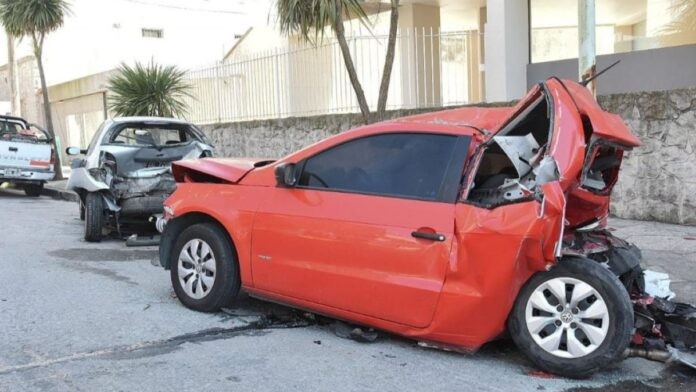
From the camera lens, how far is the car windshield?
357 inches

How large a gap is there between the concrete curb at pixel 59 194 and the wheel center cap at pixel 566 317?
12.9m

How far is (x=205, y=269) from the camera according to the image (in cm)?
516

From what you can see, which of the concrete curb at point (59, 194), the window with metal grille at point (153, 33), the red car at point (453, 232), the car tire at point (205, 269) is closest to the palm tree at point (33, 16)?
the concrete curb at point (59, 194)

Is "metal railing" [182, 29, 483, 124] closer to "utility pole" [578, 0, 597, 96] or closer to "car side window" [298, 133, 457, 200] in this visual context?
"utility pole" [578, 0, 597, 96]

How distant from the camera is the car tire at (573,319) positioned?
381cm

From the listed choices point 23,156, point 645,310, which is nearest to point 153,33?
point 23,156

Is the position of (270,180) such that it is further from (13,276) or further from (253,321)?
(13,276)

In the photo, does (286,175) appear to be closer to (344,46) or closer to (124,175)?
(124,175)

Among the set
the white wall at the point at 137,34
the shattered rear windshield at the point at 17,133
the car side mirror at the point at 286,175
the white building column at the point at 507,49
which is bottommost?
the car side mirror at the point at 286,175

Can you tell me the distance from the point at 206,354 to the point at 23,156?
472 inches

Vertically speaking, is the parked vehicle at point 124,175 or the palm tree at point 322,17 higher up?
the palm tree at point 322,17

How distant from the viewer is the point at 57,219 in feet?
36.6

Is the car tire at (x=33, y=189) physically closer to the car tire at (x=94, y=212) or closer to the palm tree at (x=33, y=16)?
the palm tree at (x=33, y=16)

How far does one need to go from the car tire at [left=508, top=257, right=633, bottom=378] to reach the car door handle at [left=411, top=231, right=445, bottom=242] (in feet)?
A: 2.03
